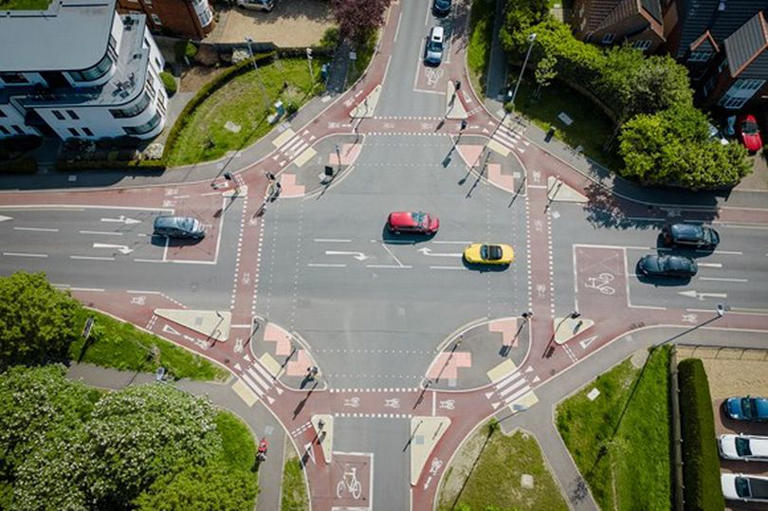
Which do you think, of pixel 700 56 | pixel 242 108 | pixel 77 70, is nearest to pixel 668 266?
pixel 700 56

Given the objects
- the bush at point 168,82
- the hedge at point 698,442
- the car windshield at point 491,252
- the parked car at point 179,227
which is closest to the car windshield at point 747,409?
the hedge at point 698,442

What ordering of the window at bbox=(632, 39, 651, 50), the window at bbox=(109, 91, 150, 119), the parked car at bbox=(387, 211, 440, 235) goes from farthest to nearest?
the window at bbox=(632, 39, 651, 50) → the window at bbox=(109, 91, 150, 119) → the parked car at bbox=(387, 211, 440, 235)

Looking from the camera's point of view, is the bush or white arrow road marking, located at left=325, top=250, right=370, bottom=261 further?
the bush

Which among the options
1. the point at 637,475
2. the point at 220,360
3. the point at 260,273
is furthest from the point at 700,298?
the point at 220,360

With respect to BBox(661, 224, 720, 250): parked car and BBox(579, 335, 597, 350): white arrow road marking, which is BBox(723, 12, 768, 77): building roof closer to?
BBox(661, 224, 720, 250): parked car

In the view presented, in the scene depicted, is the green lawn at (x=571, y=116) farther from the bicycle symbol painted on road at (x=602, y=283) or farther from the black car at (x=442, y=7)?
the bicycle symbol painted on road at (x=602, y=283)

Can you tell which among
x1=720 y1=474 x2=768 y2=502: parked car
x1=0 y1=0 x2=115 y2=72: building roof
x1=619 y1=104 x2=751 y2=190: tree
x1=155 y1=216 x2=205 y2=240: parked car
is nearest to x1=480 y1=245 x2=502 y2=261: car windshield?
x1=619 y1=104 x2=751 y2=190: tree
